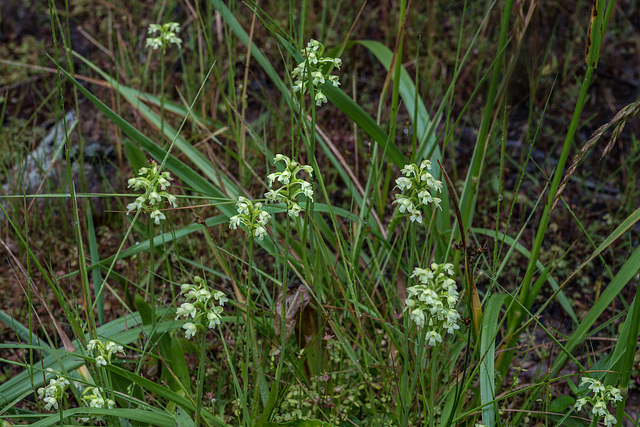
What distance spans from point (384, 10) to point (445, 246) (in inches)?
82.4

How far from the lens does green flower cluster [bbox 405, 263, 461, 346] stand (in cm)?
114

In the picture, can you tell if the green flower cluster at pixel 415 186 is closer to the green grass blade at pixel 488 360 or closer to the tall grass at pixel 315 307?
the tall grass at pixel 315 307

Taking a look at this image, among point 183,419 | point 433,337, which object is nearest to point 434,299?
point 433,337

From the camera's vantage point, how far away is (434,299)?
3.75ft

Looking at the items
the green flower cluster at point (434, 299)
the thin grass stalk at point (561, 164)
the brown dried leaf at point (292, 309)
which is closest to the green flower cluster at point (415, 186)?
the green flower cluster at point (434, 299)

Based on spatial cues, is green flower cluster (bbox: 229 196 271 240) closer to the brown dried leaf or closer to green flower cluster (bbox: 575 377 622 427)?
the brown dried leaf

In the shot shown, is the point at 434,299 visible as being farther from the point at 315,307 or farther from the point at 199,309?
the point at 315,307

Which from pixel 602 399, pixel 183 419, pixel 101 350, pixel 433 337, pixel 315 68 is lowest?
pixel 183 419

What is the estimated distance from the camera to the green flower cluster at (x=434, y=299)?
1137 mm

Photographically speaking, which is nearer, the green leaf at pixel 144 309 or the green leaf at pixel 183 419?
the green leaf at pixel 183 419

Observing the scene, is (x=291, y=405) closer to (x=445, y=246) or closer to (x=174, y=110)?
(x=445, y=246)

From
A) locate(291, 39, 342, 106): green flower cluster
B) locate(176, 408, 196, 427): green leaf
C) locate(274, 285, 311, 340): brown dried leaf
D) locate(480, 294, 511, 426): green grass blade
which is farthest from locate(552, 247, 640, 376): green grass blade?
locate(176, 408, 196, 427): green leaf

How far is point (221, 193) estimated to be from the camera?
1.90 m

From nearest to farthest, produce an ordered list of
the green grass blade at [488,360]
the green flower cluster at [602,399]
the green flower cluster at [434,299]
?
the green flower cluster at [434,299]
the green flower cluster at [602,399]
the green grass blade at [488,360]
